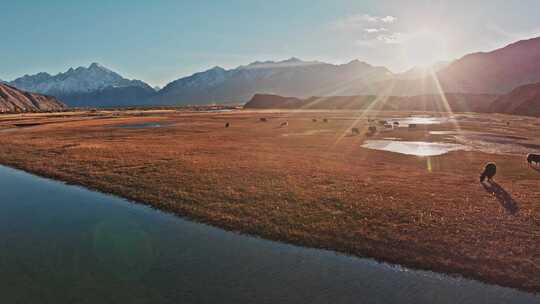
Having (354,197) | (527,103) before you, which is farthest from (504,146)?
(527,103)

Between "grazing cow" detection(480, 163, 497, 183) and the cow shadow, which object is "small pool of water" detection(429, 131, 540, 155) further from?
the cow shadow

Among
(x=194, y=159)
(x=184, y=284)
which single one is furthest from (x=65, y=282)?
(x=194, y=159)

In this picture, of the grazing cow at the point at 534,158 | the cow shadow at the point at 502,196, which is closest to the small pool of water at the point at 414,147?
the grazing cow at the point at 534,158

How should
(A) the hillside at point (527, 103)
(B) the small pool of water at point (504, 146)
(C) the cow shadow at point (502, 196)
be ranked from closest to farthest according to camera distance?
(C) the cow shadow at point (502, 196)
(B) the small pool of water at point (504, 146)
(A) the hillside at point (527, 103)

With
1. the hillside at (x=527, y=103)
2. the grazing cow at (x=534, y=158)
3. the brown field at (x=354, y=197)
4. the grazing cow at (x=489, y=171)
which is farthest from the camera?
the hillside at (x=527, y=103)

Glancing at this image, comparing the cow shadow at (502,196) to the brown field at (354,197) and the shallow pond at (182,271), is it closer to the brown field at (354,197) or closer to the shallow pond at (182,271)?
the brown field at (354,197)

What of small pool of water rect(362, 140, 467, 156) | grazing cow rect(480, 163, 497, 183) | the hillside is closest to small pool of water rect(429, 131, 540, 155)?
small pool of water rect(362, 140, 467, 156)

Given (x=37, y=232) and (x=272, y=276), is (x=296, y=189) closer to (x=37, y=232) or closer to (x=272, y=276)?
(x=272, y=276)
